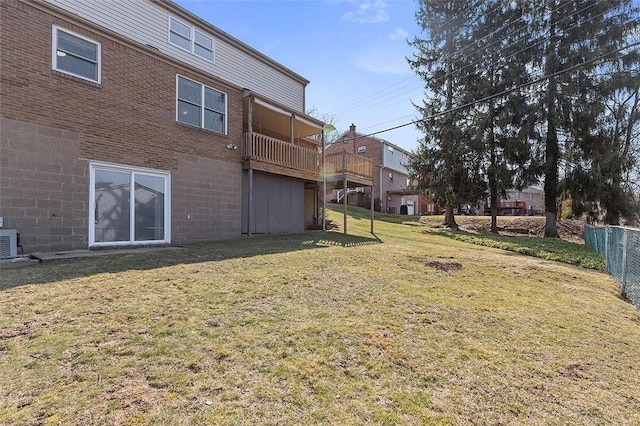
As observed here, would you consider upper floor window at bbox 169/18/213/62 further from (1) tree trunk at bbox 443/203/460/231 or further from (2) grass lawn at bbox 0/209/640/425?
(1) tree trunk at bbox 443/203/460/231

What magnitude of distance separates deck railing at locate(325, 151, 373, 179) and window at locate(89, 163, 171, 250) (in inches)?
292

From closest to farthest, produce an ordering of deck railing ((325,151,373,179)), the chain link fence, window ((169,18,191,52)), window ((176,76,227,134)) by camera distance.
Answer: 1. the chain link fence
2. window ((176,76,227,134))
3. window ((169,18,191,52))
4. deck railing ((325,151,373,179))

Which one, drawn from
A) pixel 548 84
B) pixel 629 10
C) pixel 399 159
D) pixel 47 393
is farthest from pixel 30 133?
pixel 399 159

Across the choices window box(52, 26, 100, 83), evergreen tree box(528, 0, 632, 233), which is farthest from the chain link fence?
window box(52, 26, 100, 83)

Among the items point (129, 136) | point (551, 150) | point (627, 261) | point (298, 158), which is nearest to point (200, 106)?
point (129, 136)

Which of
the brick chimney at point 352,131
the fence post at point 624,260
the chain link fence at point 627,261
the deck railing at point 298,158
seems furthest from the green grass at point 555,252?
the brick chimney at point 352,131

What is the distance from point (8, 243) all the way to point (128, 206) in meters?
2.57

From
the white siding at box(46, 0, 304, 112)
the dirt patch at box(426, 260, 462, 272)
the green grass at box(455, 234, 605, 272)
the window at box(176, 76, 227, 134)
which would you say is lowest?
the green grass at box(455, 234, 605, 272)

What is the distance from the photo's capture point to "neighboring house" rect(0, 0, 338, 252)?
6.89m

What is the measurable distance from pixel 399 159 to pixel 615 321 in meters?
32.3

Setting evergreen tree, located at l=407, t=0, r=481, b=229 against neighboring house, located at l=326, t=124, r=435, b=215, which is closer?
evergreen tree, located at l=407, t=0, r=481, b=229

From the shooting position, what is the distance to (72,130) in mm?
7539

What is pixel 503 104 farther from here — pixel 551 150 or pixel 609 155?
pixel 609 155

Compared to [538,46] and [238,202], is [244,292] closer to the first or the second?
[238,202]
